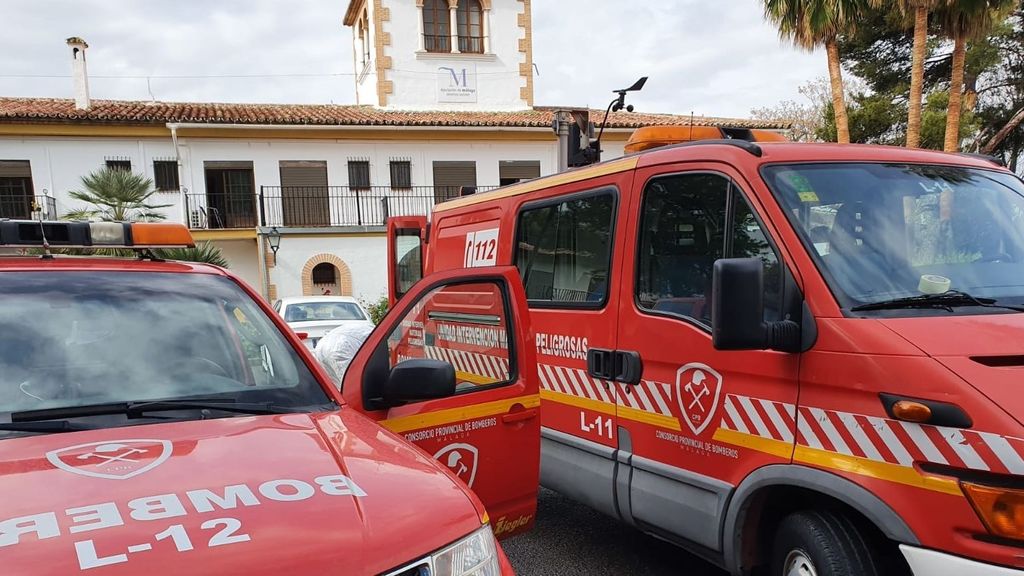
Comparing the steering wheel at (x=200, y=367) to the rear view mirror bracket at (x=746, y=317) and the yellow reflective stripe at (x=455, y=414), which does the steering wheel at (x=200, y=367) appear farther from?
the rear view mirror bracket at (x=746, y=317)

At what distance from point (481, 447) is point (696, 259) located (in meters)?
1.35

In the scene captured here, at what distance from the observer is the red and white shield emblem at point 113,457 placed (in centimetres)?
182

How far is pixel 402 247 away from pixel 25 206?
17.1 m

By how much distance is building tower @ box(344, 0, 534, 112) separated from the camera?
22.1m

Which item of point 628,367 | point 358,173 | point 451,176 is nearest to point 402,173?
point 358,173

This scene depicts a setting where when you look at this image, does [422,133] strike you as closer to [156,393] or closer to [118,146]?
[118,146]

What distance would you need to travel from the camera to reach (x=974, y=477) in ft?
7.07

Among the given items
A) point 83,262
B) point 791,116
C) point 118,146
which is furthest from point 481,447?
point 791,116

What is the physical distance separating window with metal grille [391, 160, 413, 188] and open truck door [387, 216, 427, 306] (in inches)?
548

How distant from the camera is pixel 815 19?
1264 centimetres

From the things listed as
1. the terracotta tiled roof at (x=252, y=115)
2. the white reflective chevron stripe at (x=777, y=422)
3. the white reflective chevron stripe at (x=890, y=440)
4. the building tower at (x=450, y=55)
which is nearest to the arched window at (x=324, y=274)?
the terracotta tiled roof at (x=252, y=115)

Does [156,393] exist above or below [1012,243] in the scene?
below

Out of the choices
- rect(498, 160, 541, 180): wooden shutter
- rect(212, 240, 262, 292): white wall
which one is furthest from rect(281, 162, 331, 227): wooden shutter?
rect(498, 160, 541, 180): wooden shutter

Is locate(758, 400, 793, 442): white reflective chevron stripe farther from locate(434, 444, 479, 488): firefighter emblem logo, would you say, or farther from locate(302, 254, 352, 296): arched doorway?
locate(302, 254, 352, 296): arched doorway
